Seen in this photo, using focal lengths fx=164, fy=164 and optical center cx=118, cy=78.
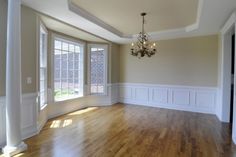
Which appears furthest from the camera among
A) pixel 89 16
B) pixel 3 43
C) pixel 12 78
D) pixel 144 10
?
pixel 89 16

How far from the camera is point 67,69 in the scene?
17.9 ft

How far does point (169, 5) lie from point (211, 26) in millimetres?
1732

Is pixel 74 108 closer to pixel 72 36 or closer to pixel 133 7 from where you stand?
pixel 72 36

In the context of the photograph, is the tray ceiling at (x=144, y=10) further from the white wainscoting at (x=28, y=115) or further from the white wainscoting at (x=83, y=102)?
the white wainscoting at (x=83, y=102)

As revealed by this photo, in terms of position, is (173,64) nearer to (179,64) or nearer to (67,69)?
(179,64)

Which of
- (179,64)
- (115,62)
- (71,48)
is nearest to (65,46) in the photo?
(71,48)

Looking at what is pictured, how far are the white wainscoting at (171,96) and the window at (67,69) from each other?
210 cm

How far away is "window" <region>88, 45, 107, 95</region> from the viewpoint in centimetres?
641

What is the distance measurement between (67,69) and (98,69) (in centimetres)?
140

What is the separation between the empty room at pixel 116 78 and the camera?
283 centimetres

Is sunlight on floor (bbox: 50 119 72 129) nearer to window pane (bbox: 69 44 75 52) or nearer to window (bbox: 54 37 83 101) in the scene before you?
window (bbox: 54 37 83 101)

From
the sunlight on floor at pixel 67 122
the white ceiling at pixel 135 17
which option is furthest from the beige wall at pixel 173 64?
the sunlight on floor at pixel 67 122

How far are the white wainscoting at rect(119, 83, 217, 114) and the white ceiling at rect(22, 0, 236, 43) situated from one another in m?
1.91

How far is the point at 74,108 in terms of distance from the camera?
5.66 metres
